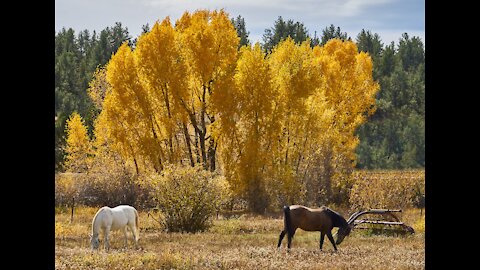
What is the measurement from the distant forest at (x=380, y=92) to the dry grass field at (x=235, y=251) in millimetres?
29276

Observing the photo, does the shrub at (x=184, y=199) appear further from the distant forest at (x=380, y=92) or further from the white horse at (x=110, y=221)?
the distant forest at (x=380, y=92)

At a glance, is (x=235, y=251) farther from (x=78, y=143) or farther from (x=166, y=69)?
(x=78, y=143)

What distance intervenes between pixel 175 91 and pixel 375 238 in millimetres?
15468

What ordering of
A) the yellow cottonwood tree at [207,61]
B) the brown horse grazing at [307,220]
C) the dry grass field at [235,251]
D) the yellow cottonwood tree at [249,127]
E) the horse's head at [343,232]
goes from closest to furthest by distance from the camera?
1. the dry grass field at [235,251]
2. the brown horse grazing at [307,220]
3. the horse's head at [343,232]
4. the yellow cottonwood tree at [249,127]
5. the yellow cottonwood tree at [207,61]

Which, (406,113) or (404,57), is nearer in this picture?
(406,113)

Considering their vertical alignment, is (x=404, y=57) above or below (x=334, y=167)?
above

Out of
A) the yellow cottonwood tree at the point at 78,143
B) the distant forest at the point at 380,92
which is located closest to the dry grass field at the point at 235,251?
the yellow cottonwood tree at the point at 78,143

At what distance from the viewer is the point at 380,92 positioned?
76375 millimetres

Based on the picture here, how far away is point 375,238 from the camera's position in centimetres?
2052

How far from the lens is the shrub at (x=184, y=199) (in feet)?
74.1

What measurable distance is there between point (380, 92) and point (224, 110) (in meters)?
45.9
